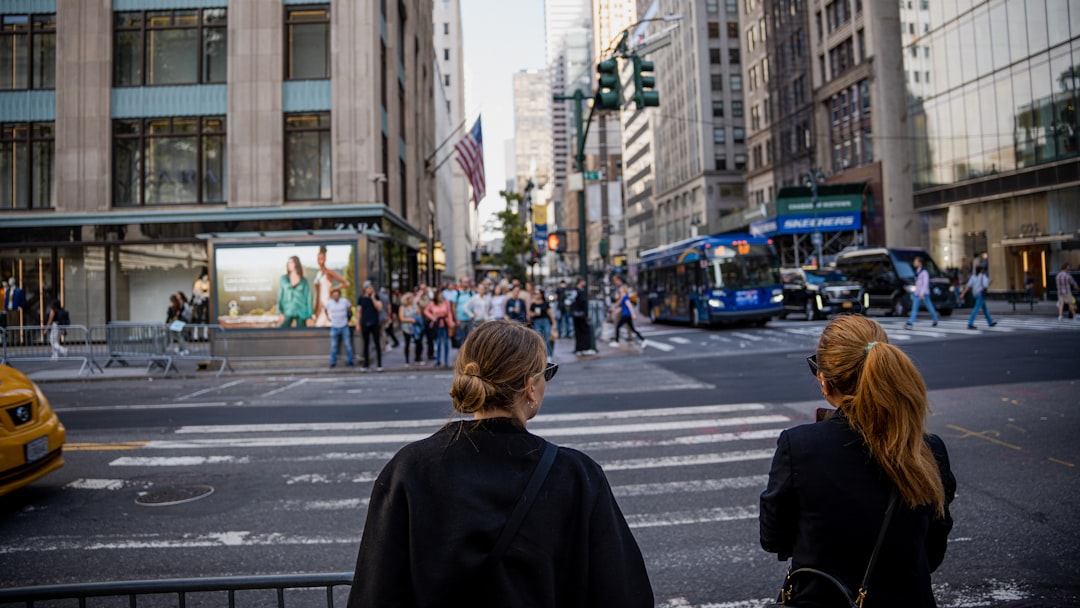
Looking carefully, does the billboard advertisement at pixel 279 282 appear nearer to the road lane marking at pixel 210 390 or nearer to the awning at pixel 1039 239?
the road lane marking at pixel 210 390

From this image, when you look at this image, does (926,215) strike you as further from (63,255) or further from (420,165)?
(63,255)

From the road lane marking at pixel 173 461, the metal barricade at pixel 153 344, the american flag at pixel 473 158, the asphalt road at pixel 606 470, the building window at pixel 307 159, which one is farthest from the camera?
the american flag at pixel 473 158

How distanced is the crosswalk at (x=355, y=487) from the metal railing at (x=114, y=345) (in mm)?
8485

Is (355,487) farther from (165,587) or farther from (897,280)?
(897,280)

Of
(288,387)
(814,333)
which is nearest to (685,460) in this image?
(288,387)

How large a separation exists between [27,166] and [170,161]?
5.00 meters

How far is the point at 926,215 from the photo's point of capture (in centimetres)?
4400

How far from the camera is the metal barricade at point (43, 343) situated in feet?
55.0

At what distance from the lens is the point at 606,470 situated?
7.11m

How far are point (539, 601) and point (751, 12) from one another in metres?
74.1

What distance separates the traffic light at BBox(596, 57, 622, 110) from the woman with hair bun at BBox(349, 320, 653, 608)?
47.8 ft

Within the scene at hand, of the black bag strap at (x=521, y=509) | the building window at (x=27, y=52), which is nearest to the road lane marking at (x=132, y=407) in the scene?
the black bag strap at (x=521, y=509)

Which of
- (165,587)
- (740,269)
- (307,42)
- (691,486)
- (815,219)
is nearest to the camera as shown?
(165,587)

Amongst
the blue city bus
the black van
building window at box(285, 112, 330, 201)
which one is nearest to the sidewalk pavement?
the blue city bus
